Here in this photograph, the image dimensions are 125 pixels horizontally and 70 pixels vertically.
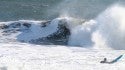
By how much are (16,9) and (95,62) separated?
70.0ft

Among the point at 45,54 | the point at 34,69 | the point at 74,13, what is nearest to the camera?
the point at 34,69

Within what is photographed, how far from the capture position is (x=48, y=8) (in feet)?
143

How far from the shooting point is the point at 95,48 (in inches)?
1012

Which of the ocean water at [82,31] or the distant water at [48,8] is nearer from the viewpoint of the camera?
the ocean water at [82,31]

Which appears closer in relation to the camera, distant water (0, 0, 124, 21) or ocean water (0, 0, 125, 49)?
ocean water (0, 0, 125, 49)

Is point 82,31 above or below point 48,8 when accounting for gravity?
below

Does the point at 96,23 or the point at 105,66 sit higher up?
the point at 96,23

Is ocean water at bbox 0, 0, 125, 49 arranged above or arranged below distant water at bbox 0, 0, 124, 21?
below

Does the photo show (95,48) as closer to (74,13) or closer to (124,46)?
(124,46)

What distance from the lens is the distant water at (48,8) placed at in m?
39.1

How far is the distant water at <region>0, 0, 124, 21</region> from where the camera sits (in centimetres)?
3909

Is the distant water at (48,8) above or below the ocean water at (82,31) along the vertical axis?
above

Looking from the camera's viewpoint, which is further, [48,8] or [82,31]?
[48,8]

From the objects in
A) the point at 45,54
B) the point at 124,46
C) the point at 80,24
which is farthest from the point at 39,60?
the point at 80,24
